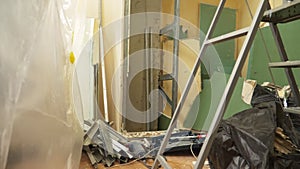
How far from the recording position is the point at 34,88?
0.99 meters

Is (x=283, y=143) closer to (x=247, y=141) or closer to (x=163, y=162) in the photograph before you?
(x=247, y=141)

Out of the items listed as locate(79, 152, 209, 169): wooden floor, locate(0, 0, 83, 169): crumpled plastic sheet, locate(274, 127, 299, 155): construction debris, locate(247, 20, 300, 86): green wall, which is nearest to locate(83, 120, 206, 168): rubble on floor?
locate(79, 152, 209, 169): wooden floor

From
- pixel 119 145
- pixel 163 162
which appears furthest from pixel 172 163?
pixel 163 162

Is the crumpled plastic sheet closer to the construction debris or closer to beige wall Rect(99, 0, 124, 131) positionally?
the construction debris

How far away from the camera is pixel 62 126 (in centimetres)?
113

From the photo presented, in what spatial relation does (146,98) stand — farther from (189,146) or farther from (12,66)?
(12,66)

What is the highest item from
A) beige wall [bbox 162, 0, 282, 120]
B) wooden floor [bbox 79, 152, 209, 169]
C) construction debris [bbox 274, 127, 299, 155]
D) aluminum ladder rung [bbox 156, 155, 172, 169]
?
beige wall [bbox 162, 0, 282, 120]

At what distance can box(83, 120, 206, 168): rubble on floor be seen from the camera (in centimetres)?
204

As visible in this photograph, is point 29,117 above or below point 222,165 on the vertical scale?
above

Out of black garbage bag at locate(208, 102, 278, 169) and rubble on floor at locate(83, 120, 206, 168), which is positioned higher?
black garbage bag at locate(208, 102, 278, 169)

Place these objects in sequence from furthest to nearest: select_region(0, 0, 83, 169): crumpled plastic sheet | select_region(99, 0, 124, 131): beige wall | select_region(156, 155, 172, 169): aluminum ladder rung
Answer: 1. select_region(99, 0, 124, 131): beige wall
2. select_region(156, 155, 172, 169): aluminum ladder rung
3. select_region(0, 0, 83, 169): crumpled plastic sheet

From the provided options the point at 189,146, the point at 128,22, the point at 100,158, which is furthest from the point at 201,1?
the point at 100,158

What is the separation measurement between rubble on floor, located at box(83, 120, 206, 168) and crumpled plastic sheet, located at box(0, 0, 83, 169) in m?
0.85

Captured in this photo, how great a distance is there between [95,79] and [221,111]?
88.2 inches
